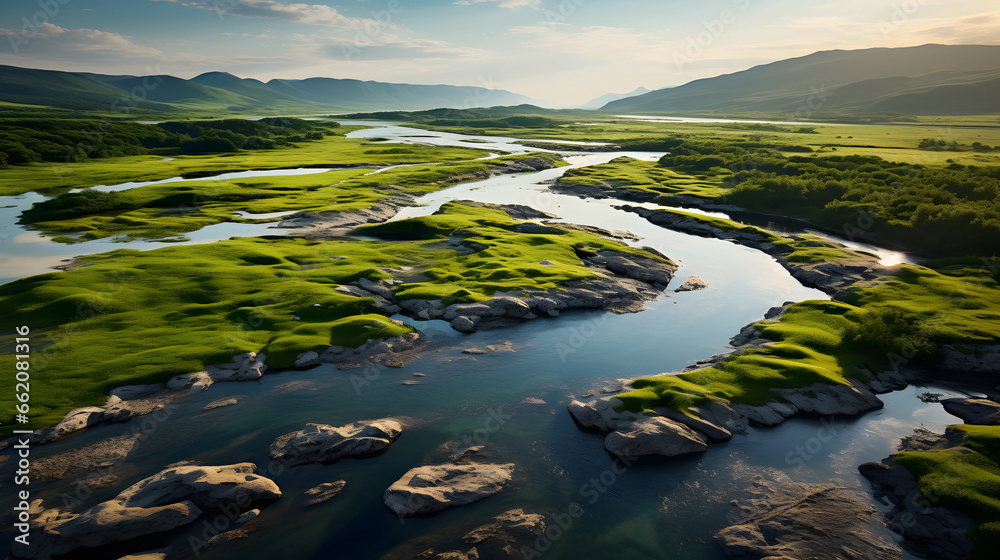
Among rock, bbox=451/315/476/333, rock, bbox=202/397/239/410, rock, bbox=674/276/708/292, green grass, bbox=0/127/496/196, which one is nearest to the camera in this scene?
rock, bbox=202/397/239/410

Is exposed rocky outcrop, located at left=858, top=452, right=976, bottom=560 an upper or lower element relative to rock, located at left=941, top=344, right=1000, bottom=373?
lower

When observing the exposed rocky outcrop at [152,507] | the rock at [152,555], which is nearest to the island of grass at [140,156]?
the exposed rocky outcrop at [152,507]

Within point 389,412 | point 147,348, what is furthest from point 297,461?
point 147,348

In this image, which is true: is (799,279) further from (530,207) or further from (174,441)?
(174,441)

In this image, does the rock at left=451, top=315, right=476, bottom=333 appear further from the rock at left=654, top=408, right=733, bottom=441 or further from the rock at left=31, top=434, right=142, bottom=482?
the rock at left=31, top=434, right=142, bottom=482

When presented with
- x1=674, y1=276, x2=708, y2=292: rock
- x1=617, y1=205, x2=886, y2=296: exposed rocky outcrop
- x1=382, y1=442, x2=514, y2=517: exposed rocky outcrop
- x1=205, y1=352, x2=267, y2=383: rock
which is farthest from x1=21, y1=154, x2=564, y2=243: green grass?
x1=382, y1=442, x2=514, y2=517: exposed rocky outcrop

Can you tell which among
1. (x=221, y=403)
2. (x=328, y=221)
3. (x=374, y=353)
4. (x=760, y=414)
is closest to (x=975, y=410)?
(x=760, y=414)
